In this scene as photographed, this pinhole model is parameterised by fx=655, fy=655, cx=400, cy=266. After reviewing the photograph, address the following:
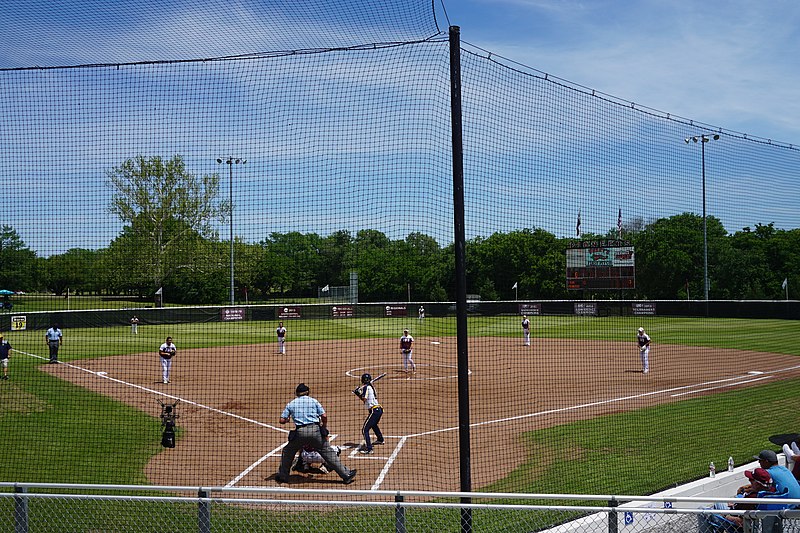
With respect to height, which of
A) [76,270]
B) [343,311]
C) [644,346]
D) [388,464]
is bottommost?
[388,464]

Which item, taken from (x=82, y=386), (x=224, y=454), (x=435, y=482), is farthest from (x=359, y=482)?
(x=82, y=386)

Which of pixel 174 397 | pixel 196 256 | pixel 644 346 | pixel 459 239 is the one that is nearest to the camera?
pixel 459 239

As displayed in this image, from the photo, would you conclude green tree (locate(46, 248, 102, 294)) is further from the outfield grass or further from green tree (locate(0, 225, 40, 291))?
the outfield grass

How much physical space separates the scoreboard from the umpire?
4.90 metres

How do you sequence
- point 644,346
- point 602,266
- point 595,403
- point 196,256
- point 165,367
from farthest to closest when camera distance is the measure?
point 644,346 → point 165,367 → point 595,403 → point 602,266 → point 196,256

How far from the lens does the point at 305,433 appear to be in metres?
9.45

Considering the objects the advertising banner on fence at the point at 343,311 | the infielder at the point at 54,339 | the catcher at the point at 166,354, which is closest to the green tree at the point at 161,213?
the catcher at the point at 166,354

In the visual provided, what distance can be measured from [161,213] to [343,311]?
2372 cm

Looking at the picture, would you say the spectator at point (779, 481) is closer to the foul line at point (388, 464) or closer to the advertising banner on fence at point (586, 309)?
the foul line at point (388, 464)

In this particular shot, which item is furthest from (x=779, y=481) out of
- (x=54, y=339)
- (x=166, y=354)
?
(x=54, y=339)

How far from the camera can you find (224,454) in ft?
38.8

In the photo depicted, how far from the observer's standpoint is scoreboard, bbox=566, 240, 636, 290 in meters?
11.6

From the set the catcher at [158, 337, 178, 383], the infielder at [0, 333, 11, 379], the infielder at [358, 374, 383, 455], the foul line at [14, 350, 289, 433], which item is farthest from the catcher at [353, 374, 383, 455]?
the infielder at [0, 333, 11, 379]

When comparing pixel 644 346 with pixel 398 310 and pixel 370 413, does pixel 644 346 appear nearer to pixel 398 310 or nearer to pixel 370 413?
pixel 370 413
